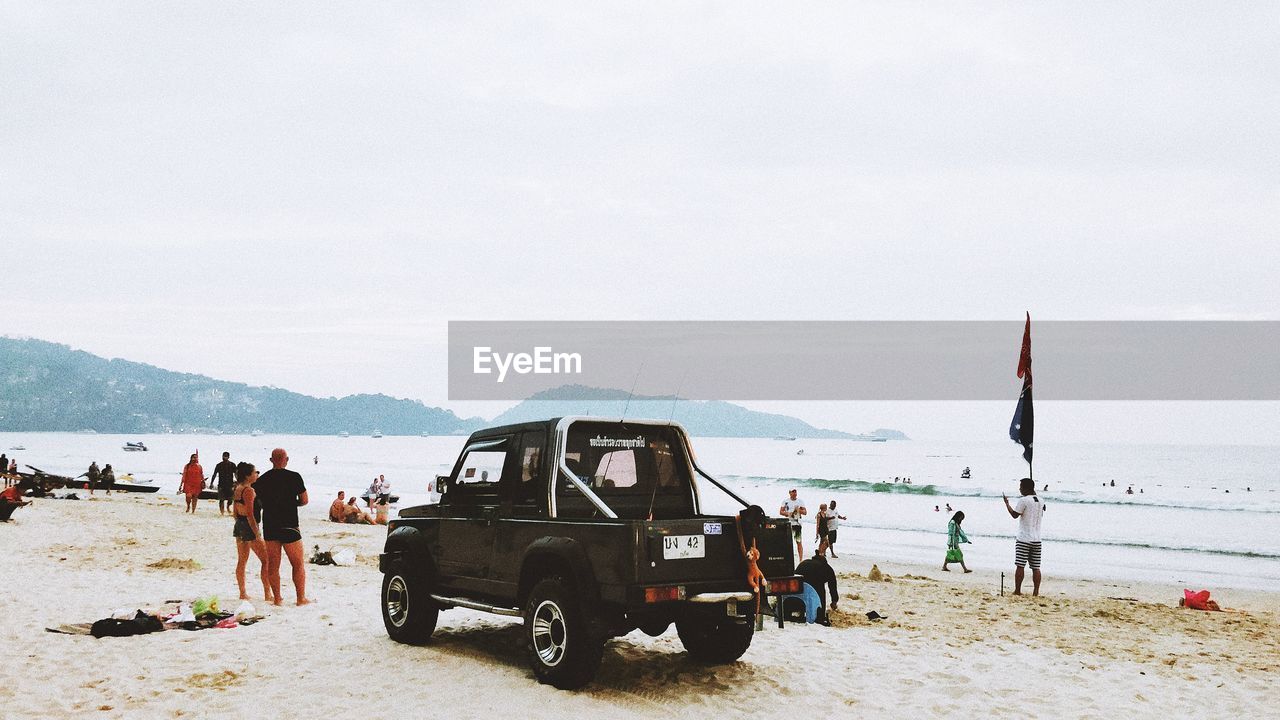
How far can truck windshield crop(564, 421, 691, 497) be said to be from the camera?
25.6 ft

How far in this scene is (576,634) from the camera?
6.70 m

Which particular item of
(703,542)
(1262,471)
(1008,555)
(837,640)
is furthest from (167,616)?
(1262,471)

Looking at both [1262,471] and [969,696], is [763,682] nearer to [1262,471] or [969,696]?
[969,696]

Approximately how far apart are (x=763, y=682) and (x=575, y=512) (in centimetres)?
214

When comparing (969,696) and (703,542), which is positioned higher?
(703,542)

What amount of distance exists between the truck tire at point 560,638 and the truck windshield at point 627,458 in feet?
3.87

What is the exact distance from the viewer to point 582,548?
6.79 m

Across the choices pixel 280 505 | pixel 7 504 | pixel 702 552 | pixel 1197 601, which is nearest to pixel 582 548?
pixel 702 552

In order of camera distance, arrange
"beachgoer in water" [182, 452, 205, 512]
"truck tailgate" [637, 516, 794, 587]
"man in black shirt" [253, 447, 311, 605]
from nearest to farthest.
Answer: "truck tailgate" [637, 516, 794, 587] → "man in black shirt" [253, 447, 311, 605] → "beachgoer in water" [182, 452, 205, 512]

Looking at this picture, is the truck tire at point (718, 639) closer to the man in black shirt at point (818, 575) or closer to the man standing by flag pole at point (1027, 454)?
the man in black shirt at point (818, 575)

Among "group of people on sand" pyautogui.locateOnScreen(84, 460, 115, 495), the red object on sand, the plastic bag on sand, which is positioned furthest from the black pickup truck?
"group of people on sand" pyautogui.locateOnScreen(84, 460, 115, 495)

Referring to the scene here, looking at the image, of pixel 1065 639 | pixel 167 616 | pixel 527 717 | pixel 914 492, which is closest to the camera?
pixel 527 717

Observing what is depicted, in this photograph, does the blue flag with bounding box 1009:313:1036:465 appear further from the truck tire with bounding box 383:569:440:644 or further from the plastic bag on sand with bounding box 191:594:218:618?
the plastic bag on sand with bounding box 191:594:218:618

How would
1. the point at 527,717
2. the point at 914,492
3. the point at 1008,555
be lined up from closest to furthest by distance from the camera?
the point at 527,717 → the point at 1008,555 → the point at 914,492
